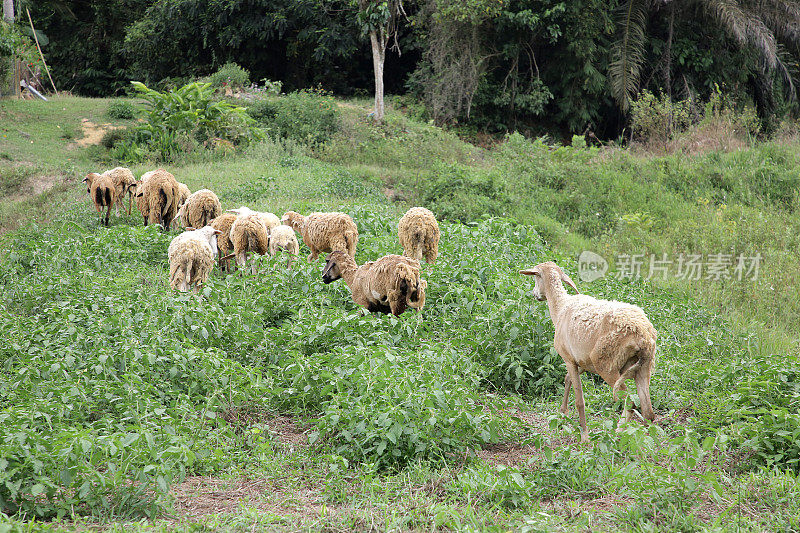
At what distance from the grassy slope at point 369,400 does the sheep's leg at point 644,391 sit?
0.12 meters

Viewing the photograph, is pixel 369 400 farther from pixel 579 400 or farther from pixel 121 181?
pixel 121 181

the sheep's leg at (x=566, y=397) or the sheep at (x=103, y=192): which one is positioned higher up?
the sheep at (x=103, y=192)

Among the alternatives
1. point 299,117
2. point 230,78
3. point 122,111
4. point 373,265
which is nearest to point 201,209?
point 373,265

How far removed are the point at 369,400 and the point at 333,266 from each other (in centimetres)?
302

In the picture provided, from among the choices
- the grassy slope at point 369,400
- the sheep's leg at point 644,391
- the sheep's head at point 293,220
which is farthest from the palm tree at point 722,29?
the sheep's leg at point 644,391

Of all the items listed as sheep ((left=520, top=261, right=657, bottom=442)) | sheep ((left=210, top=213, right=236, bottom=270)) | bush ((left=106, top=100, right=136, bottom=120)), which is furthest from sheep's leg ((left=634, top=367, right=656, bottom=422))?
bush ((left=106, top=100, right=136, bottom=120))

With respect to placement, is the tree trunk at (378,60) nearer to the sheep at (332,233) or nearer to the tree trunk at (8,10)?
the sheep at (332,233)

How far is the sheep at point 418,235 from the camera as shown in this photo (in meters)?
9.23

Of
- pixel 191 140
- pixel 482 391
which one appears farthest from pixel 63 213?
pixel 482 391

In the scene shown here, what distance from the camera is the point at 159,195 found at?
11367 millimetres

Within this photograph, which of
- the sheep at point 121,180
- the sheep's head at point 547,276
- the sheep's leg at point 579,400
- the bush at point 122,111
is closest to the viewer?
the sheep's leg at point 579,400

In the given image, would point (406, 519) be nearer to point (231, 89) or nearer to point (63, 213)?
point (63, 213)

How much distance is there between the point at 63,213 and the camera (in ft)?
40.7

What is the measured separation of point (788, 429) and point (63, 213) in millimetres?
A: 11724
